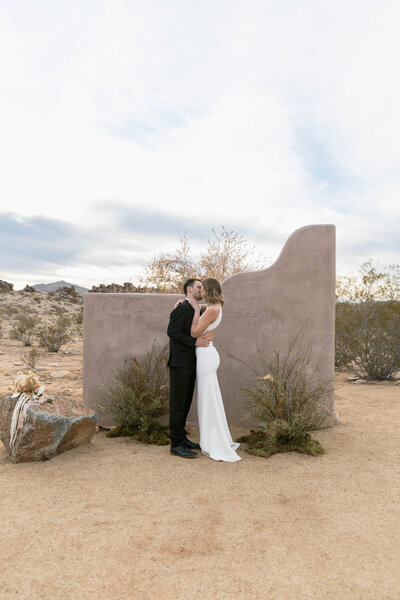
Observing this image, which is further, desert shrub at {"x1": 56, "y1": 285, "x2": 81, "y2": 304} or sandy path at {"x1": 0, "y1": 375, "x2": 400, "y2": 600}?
desert shrub at {"x1": 56, "y1": 285, "x2": 81, "y2": 304}

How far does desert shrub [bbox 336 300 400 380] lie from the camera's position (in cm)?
1078

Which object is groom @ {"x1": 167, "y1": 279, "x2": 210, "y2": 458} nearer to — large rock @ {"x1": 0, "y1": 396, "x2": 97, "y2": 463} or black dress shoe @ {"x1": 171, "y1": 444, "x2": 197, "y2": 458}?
black dress shoe @ {"x1": 171, "y1": 444, "x2": 197, "y2": 458}

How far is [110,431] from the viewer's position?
5.96m

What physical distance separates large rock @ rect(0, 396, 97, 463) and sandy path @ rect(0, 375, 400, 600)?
4.9 inches

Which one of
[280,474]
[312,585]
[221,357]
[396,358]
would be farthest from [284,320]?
[396,358]

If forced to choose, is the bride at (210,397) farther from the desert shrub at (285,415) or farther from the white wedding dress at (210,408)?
the desert shrub at (285,415)

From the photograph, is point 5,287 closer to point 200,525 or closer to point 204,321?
point 204,321

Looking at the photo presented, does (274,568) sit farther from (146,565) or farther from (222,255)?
(222,255)

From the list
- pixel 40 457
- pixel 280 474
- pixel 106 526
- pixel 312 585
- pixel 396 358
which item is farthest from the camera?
pixel 396 358

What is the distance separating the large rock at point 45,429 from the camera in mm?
4797

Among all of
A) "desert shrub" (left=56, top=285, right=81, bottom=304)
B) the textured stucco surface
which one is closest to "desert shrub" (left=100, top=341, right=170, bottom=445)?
the textured stucco surface

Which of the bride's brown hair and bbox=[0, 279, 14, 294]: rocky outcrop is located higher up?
bbox=[0, 279, 14, 294]: rocky outcrop

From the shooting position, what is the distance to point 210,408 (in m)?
4.97

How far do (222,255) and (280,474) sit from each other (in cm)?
881
